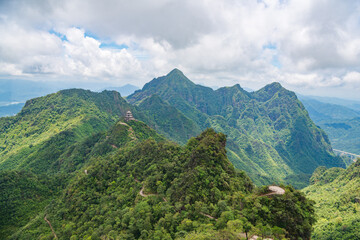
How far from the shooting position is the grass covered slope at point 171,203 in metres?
34.5

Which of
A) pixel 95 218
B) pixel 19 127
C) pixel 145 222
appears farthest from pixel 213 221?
pixel 19 127

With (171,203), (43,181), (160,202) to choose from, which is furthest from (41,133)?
(171,203)

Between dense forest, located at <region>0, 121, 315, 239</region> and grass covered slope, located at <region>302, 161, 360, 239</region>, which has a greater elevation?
dense forest, located at <region>0, 121, 315, 239</region>

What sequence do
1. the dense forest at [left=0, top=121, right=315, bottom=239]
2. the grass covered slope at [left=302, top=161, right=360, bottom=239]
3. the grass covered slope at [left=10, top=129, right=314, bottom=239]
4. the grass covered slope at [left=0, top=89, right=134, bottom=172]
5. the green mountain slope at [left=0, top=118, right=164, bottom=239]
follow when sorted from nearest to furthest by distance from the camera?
the grass covered slope at [left=10, top=129, right=314, bottom=239]
the dense forest at [left=0, top=121, right=315, bottom=239]
the grass covered slope at [left=302, top=161, right=360, bottom=239]
the green mountain slope at [left=0, top=118, right=164, bottom=239]
the grass covered slope at [left=0, top=89, right=134, bottom=172]

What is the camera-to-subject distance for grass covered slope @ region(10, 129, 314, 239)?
113ft

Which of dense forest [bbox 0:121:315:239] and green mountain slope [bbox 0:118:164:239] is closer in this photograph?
dense forest [bbox 0:121:315:239]

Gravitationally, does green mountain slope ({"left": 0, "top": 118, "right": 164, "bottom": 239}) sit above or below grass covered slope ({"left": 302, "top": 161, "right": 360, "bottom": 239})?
above

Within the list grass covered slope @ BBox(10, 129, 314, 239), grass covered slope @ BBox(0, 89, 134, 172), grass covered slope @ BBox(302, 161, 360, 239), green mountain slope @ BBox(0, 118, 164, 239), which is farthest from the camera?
grass covered slope @ BBox(0, 89, 134, 172)

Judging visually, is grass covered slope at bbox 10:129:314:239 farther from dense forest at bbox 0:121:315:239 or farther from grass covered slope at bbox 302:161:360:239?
→ grass covered slope at bbox 302:161:360:239

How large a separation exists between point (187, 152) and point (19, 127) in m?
191

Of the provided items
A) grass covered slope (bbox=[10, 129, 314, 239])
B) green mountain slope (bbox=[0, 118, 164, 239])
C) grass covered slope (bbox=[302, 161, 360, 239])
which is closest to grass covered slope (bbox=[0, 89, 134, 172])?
green mountain slope (bbox=[0, 118, 164, 239])

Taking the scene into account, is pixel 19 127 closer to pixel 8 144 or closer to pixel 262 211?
pixel 8 144

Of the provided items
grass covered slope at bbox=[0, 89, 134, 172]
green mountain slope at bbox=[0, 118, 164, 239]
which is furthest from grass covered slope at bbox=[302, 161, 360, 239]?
grass covered slope at bbox=[0, 89, 134, 172]

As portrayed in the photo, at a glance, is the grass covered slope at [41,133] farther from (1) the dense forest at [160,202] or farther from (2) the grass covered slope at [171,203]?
(2) the grass covered slope at [171,203]
